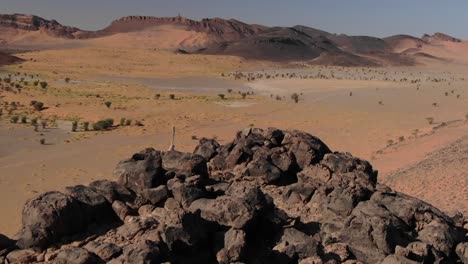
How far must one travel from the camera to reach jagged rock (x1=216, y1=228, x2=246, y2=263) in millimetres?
7617

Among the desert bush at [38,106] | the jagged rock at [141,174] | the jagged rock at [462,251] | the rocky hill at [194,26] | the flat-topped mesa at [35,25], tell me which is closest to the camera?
the jagged rock at [462,251]

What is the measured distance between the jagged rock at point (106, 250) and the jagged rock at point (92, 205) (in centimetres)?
120

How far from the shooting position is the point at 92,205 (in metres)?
8.66

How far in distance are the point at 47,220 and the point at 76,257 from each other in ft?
4.41

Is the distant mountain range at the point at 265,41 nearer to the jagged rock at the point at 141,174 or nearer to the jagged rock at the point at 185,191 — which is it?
the jagged rock at the point at 141,174

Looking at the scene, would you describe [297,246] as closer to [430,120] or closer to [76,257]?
[76,257]

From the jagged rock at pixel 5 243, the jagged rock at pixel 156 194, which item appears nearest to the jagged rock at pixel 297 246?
the jagged rock at pixel 156 194

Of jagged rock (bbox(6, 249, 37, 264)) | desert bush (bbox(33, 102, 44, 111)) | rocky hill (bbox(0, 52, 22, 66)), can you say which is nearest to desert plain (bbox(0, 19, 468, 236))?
desert bush (bbox(33, 102, 44, 111))

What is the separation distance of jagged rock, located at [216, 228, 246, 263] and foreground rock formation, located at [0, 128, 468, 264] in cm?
1

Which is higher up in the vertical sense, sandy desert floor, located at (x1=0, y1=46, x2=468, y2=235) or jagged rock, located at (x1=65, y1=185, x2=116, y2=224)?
jagged rock, located at (x1=65, y1=185, x2=116, y2=224)

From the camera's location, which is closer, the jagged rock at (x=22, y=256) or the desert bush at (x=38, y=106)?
the jagged rock at (x=22, y=256)

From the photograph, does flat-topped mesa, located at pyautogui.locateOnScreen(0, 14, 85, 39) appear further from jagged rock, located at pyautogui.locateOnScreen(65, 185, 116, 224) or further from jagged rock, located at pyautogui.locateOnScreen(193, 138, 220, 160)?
jagged rock, located at pyautogui.locateOnScreen(65, 185, 116, 224)

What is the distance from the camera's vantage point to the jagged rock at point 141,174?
970 centimetres

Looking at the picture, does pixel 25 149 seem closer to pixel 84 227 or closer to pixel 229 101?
pixel 84 227
